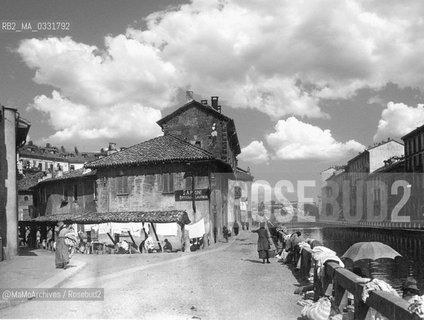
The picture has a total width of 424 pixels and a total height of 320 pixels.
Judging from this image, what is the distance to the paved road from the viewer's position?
8656 mm

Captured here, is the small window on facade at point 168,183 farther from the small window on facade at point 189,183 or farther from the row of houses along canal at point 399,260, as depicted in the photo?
the row of houses along canal at point 399,260

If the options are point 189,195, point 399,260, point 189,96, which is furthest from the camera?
point 189,96

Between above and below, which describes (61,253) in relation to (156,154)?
below

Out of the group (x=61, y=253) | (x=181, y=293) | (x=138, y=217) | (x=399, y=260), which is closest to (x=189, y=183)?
(x=138, y=217)

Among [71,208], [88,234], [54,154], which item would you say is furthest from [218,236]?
[54,154]

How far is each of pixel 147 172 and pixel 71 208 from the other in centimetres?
1006

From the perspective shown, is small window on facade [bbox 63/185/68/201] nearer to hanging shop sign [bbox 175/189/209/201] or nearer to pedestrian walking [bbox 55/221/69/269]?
hanging shop sign [bbox 175/189/209/201]

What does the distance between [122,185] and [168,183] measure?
134 inches

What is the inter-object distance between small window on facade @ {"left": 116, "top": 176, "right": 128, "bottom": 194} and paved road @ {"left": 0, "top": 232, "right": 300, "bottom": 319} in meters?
11.9

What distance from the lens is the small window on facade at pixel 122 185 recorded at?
96.6 feet

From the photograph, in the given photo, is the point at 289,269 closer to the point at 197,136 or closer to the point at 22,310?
the point at 22,310

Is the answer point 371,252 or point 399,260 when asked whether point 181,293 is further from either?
point 399,260

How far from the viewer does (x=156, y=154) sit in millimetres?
29469

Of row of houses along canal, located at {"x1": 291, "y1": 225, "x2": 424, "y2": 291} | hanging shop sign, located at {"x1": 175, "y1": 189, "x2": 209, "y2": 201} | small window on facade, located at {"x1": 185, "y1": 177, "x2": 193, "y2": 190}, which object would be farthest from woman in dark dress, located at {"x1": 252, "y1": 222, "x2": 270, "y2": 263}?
small window on facade, located at {"x1": 185, "y1": 177, "x2": 193, "y2": 190}
